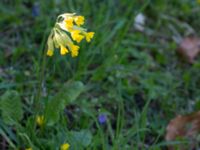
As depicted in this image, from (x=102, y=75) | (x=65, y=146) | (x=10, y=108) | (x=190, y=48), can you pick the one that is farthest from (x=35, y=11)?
(x=65, y=146)

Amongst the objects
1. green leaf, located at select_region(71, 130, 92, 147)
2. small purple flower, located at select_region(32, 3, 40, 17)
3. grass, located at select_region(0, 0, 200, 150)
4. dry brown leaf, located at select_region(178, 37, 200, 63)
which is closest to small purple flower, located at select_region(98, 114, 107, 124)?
grass, located at select_region(0, 0, 200, 150)

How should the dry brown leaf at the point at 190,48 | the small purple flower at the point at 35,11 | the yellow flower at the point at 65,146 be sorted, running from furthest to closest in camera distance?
the dry brown leaf at the point at 190,48 → the small purple flower at the point at 35,11 → the yellow flower at the point at 65,146

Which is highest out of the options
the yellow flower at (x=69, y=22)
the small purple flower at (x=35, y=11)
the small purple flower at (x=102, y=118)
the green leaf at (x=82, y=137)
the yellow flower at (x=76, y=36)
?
the yellow flower at (x=69, y=22)

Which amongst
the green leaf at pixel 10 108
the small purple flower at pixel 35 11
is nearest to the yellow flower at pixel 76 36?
the green leaf at pixel 10 108

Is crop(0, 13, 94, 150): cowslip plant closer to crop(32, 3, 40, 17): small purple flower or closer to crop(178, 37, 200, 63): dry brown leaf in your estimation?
crop(32, 3, 40, 17): small purple flower

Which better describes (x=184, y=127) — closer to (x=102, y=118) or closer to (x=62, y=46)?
(x=102, y=118)

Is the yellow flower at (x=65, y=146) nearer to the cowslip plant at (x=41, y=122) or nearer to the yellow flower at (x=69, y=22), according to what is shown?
the cowslip plant at (x=41, y=122)

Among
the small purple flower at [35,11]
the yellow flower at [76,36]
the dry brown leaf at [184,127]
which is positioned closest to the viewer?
the yellow flower at [76,36]
